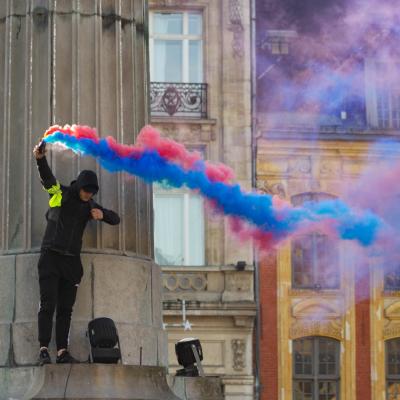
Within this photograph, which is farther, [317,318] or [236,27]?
[236,27]

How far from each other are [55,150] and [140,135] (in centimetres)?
97

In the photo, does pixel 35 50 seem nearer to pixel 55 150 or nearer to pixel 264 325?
pixel 55 150

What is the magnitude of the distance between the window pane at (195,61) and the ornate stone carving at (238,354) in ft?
20.8

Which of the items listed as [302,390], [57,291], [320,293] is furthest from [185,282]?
[57,291]

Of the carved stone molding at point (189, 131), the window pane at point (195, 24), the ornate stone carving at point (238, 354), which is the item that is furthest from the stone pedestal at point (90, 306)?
the window pane at point (195, 24)

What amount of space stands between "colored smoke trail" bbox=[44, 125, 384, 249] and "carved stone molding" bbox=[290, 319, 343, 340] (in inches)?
643

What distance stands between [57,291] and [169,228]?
2120 centimetres

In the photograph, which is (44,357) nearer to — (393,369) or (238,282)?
(238,282)

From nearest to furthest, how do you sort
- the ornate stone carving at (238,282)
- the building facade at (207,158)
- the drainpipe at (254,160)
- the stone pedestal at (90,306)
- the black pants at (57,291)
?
the black pants at (57,291)
the stone pedestal at (90,306)
the building facade at (207,158)
the ornate stone carving at (238,282)
the drainpipe at (254,160)

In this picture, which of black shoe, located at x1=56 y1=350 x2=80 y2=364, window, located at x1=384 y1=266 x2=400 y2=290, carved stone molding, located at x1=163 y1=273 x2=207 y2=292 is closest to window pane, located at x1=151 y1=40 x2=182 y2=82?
carved stone molding, located at x1=163 y1=273 x2=207 y2=292

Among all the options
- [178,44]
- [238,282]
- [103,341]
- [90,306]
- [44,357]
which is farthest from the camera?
[178,44]

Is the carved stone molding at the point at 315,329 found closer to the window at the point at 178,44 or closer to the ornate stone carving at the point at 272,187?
the ornate stone carving at the point at 272,187

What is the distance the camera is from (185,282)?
3559 cm

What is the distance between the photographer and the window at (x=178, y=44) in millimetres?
37125
